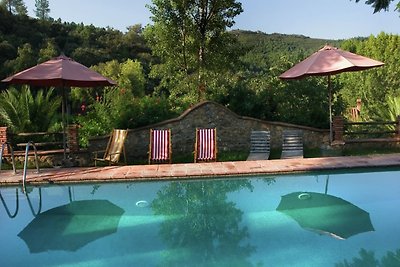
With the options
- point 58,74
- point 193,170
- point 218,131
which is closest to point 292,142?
point 218,131

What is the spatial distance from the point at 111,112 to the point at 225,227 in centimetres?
643

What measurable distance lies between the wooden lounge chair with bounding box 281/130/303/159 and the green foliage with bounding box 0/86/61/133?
6.76 m

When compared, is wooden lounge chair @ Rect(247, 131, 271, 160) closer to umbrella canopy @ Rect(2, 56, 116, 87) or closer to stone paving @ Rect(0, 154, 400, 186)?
stone paving @ Rect(0, 154, 400, 186)

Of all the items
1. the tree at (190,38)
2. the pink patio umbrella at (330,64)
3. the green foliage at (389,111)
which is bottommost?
the green foliage at (389,111)

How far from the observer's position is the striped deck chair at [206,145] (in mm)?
10617

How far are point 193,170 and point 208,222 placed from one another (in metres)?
2.72

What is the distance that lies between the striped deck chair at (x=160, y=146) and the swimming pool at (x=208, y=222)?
171cm

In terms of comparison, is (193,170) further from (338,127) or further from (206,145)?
(338,127)

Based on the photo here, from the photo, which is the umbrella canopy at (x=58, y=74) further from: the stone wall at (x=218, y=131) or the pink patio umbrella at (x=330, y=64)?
the pink patio umbrella at (x=330, y=64)

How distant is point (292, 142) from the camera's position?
1131 cm

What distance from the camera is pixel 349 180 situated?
8.84m

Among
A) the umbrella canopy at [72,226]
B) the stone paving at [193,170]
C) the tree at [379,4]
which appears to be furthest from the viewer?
the tree at [379,4]

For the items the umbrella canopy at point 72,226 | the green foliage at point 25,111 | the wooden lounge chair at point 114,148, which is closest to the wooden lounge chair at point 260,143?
the wooden lounge chair at point 114,148

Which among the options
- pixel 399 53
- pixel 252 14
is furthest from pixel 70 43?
pixel 399 53
